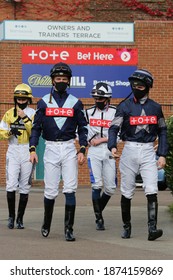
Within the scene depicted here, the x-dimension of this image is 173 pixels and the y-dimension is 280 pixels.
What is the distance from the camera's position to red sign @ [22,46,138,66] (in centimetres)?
2648

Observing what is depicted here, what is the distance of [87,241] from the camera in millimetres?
10586

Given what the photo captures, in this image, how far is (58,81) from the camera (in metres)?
10.9

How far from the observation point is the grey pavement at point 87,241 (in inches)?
361

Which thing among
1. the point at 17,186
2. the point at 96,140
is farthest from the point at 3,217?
the point at 96,140

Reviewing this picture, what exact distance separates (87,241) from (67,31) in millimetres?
16770

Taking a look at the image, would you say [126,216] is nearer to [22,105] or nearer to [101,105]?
[101,105]

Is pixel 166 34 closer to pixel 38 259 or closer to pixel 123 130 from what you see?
pixel 123 130

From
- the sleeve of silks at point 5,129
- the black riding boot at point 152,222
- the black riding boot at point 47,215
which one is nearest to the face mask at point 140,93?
the black riding boot at point 152,222

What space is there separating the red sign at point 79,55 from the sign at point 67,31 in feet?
0.94

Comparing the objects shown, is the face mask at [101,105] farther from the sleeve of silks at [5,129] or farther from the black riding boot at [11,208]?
the black riding boot at [11,208]

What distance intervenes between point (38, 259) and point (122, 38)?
61.7 feet

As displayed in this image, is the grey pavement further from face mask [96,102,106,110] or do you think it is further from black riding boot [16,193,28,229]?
face mask [96,102,106,110]

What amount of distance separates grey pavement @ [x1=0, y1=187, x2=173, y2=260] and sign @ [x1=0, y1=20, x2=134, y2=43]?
12.0 m

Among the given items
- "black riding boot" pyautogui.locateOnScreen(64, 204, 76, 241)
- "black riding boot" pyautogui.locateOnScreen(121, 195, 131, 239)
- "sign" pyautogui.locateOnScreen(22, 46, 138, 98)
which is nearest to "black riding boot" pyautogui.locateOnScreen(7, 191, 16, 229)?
"black riding boot" pyautogui.locateOnScreen(64, 204, 76, 241)
